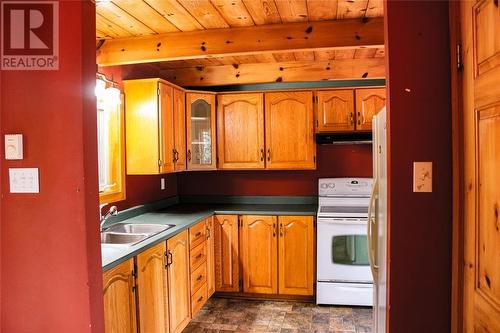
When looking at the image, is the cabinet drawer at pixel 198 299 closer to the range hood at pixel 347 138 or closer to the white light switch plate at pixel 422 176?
the range hood at pixel 347 138

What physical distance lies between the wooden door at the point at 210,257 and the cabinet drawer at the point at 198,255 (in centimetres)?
10

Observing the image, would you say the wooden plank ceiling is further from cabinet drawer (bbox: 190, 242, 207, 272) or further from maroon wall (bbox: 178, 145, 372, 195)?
cabinet drawer (bbox: 190, 242, 207, 272)

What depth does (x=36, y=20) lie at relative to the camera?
4.95 ft

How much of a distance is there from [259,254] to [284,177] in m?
0.93

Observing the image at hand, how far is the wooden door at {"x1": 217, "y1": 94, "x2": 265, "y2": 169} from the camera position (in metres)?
3.82

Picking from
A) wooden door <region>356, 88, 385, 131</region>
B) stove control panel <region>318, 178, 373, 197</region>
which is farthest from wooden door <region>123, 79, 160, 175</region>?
wooden door <region>356, 88, 385, 131</region>

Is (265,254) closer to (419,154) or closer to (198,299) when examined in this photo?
(198,299)

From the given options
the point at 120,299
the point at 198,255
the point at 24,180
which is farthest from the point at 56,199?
the point at 198,255

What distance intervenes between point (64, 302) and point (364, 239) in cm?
251

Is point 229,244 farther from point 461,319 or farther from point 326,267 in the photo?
point 461,319

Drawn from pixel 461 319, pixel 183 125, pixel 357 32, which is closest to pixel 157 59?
pixel 183 125

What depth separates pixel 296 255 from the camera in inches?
138

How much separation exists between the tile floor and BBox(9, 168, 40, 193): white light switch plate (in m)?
1.91

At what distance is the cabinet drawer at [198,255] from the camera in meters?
3.04
